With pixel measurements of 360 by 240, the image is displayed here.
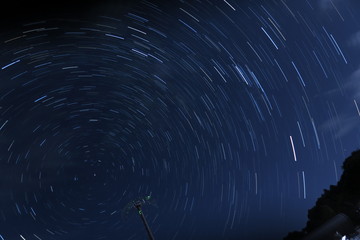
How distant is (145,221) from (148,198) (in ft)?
7.83

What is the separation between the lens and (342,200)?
149 feet

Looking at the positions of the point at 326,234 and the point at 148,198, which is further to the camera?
the point at 326,234

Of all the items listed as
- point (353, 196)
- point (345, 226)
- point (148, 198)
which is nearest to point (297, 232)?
point (353, 196)

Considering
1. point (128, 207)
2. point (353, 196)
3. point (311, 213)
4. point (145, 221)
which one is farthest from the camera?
point (311, 213)

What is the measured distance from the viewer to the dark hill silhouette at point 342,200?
140 feet

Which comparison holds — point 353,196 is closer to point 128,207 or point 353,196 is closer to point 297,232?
point 297,232

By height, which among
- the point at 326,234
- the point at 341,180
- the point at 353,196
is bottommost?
the point at 326,234

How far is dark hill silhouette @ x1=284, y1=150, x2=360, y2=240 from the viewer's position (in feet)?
140

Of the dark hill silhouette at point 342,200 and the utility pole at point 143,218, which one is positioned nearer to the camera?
the utility pole at point 143,218

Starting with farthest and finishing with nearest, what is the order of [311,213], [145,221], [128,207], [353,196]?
[311,213], [353,196], [128,207], [145,221]

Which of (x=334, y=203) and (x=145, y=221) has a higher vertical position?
(x=145, y=221)

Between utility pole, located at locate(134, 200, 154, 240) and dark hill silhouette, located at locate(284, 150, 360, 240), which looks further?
dark hill silhouette, located at locate(284, 150, 360, 240)

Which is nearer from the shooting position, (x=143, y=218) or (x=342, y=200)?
(x=143, y=218)

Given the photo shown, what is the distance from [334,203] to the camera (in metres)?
46.8
